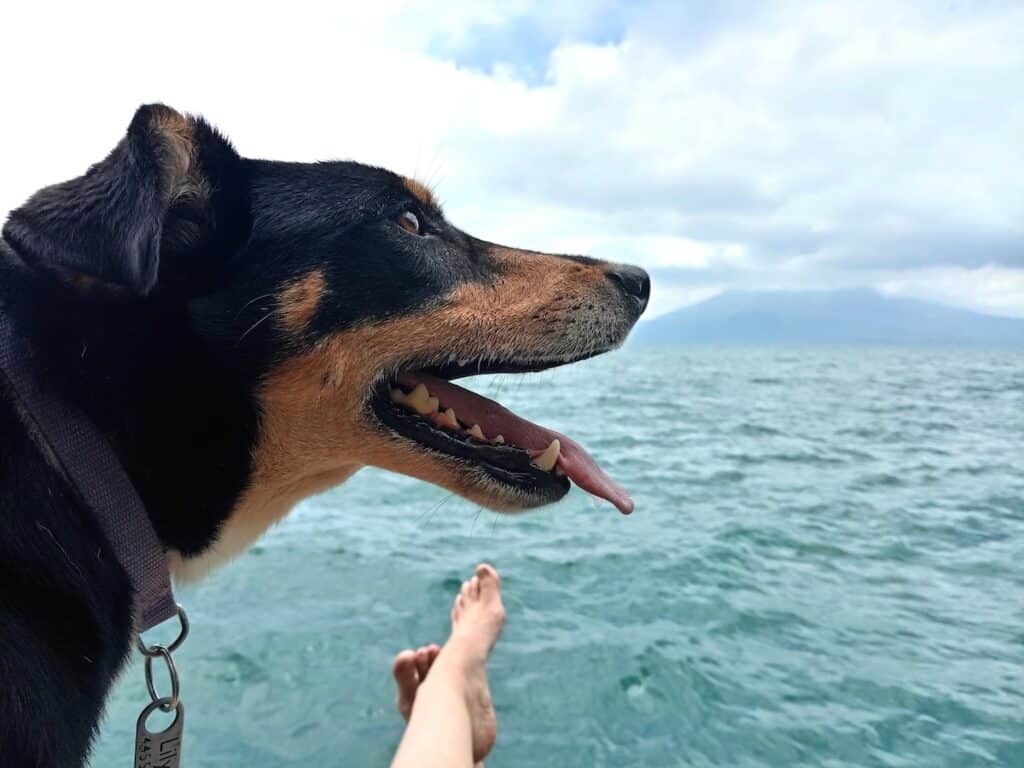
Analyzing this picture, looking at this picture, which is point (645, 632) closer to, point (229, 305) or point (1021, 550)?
point (229, 305)

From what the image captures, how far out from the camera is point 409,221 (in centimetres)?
279

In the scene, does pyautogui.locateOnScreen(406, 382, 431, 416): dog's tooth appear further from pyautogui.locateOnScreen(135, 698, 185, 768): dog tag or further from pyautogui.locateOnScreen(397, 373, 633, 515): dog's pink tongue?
pyautogui.locateOnScreen(135, 698, 185, 768): dog tag

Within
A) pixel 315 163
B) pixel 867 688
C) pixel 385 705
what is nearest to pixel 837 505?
pixel 867 688

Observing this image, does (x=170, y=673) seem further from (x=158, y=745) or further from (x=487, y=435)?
(x=487, y=435)

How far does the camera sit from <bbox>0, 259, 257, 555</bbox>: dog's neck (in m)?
1.86

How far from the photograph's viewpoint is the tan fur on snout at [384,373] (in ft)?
7.70

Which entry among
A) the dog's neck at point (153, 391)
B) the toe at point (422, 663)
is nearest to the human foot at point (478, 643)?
the toe at point (422, 663)

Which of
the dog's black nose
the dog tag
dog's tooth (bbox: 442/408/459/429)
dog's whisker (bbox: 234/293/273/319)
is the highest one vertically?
the dog's black nose

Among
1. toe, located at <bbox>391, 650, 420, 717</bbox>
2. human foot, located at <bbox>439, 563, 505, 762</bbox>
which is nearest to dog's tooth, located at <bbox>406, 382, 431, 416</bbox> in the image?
human foot, located at <bbox>439, 563, 505, 762</bbox>

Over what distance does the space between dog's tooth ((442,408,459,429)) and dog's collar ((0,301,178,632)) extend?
107 cm

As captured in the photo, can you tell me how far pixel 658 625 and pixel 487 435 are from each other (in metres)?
2.94

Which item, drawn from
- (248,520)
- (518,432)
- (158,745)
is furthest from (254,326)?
(158,745)

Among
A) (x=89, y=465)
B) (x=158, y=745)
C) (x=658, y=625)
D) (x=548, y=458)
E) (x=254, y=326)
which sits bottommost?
(x=658, y=625)

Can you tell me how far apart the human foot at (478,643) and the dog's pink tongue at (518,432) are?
1464mm
